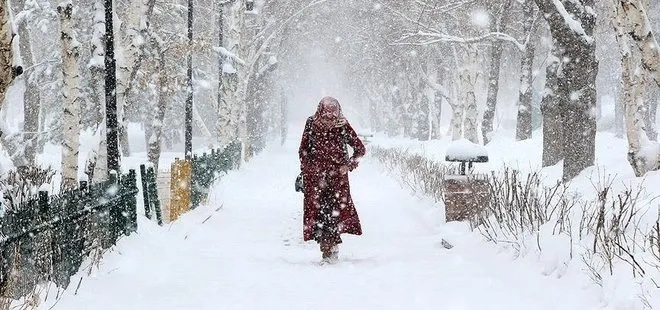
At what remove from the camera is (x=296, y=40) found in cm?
4131

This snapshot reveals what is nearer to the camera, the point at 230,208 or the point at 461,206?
the point at 461,206

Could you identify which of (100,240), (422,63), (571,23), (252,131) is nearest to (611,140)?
(571,23)

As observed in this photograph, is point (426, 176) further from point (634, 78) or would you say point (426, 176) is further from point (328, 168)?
point (328, 168)

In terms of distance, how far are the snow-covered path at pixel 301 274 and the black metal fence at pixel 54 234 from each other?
20 centimetres

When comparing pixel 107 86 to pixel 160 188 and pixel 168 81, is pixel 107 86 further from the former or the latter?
pixel 168 81

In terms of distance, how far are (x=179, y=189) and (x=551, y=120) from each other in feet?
21.0

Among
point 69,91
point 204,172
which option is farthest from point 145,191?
point 204,172

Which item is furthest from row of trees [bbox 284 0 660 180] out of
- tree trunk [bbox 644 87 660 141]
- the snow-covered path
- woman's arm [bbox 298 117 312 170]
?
woman's arm [bbox 298 117 312 170]

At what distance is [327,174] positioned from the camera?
7008 millimetres

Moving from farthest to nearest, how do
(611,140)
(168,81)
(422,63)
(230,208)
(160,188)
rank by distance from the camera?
(422,63) < (611,140) < (168,81) < (160,188) < (230,208)

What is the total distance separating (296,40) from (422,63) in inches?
486

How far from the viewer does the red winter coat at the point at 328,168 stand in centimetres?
698

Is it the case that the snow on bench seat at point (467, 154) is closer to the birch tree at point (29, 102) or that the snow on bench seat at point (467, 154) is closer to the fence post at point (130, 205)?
the fence post at point (130, 205)

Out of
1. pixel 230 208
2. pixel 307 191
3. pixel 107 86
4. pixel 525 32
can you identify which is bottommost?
pixel 230 208
